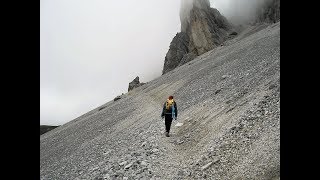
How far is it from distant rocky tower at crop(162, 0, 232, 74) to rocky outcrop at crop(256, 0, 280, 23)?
9.49m

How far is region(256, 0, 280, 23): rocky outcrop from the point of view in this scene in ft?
349

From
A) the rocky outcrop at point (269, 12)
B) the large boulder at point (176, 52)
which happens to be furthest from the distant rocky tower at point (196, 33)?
the rocky outcrop at point (269, 12)

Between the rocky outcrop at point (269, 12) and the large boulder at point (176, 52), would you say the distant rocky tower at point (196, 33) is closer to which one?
the large boulder at point (176, 52)

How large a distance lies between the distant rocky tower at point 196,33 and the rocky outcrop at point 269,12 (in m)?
9.49

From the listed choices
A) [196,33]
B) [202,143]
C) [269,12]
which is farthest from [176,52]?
[202,143]

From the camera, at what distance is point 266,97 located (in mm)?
22703

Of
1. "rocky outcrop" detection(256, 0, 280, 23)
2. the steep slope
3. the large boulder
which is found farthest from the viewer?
the large boulder

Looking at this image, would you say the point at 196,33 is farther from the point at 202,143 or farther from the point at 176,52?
the point at 202,143

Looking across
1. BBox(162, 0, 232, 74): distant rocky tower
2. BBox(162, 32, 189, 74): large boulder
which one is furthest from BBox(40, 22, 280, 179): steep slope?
BBox(162, 32, 189, 74): large boulder

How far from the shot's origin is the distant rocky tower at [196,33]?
10875cm

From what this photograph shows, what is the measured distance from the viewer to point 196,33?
11106 centimetres

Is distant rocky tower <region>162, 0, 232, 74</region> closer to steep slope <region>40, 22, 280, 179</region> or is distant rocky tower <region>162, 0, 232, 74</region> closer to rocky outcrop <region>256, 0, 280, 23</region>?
rocky outcrop <region>256, 0, 280, 23</region>
